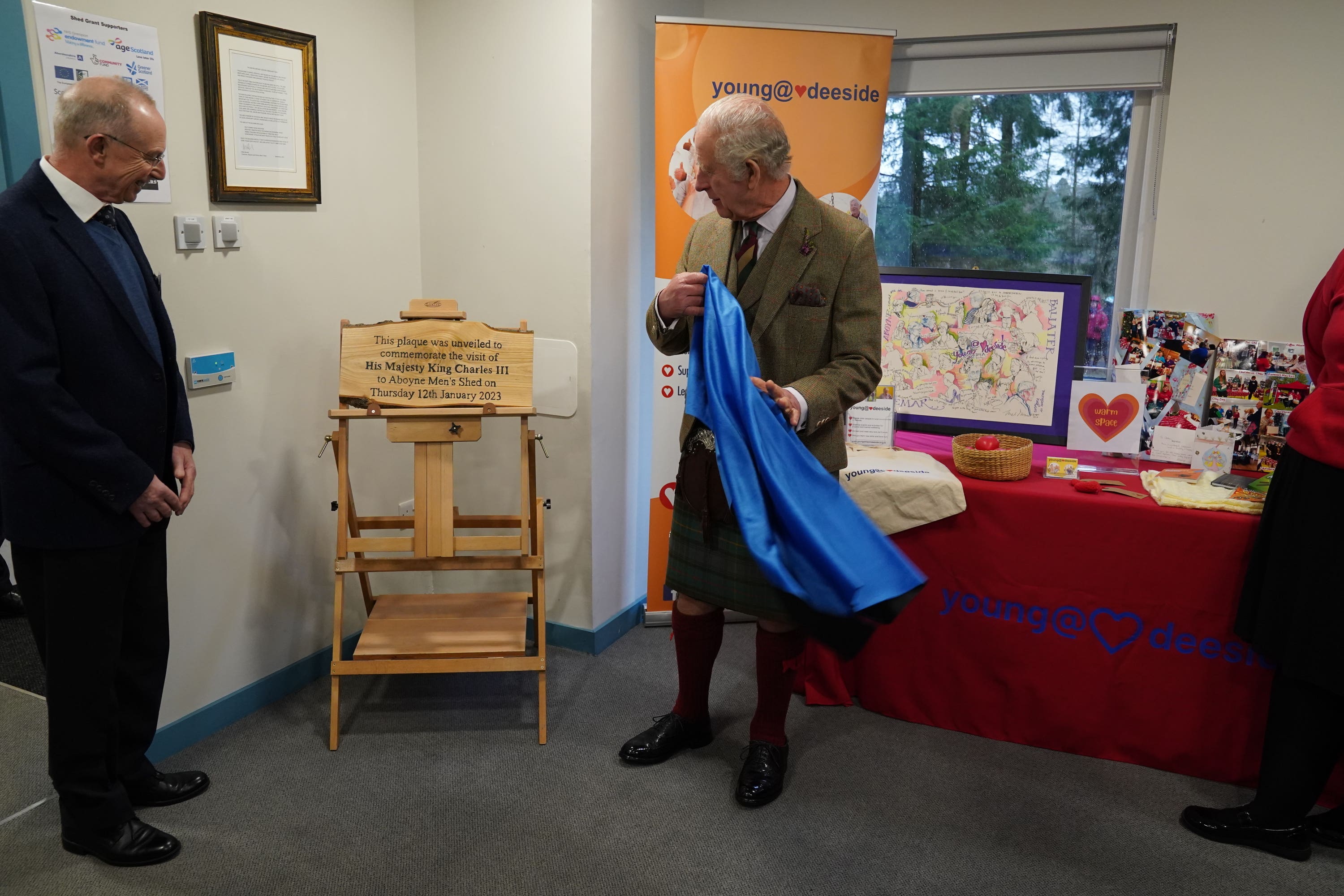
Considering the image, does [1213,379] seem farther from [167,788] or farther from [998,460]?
[167,788]

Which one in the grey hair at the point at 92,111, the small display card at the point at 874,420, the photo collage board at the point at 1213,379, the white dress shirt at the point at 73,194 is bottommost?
the small display card at the point at 874,420

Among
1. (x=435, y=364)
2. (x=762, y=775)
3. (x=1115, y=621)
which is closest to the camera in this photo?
(x=762, y=775)

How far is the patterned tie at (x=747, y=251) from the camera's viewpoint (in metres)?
2.42

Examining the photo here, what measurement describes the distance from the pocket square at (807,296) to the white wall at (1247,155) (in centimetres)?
157

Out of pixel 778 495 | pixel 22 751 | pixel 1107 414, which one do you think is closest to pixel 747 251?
pixel 778 495

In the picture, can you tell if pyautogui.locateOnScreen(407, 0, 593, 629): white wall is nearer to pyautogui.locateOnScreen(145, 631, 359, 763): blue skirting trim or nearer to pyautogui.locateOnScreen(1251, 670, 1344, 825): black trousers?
pyautogui.locateOnScreen(145, 631, 359, 763): blue skirting trim

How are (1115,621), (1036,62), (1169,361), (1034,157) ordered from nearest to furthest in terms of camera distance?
Result: (1115,621) < (1169,361) < (1036,62) < (1034,157)

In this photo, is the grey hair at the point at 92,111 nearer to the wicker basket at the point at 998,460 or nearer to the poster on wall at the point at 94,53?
the poster on wall at the point at 94,53

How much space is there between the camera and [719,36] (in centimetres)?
332

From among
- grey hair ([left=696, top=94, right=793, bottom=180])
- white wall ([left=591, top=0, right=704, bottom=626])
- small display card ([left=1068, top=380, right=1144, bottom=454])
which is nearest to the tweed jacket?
grey hair ([left=696, top=94, right=793, bottom=180])

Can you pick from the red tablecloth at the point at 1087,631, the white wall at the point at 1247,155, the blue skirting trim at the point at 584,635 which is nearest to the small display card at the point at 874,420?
the red tablecloth at the point at 1087,631

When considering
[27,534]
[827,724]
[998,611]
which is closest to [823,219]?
[998,611]

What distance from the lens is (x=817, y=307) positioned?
94.0 inches

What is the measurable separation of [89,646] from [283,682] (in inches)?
38.7
